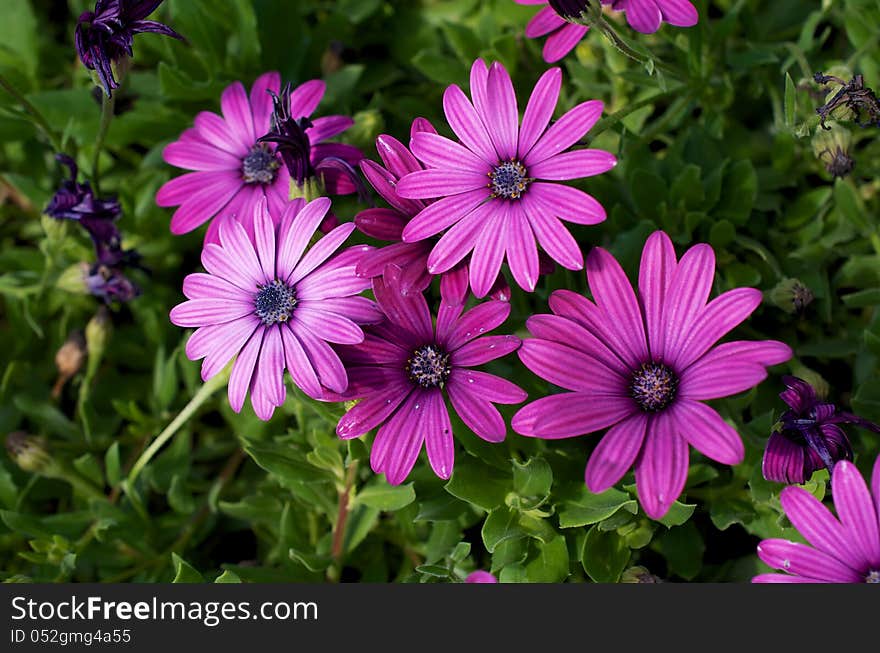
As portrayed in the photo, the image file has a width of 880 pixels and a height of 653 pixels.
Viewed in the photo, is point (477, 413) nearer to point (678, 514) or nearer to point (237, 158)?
point (678, 514)

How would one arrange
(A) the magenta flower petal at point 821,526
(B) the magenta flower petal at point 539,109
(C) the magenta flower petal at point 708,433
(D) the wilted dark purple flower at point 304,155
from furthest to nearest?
(D) the wilted dark purple flower at point 304,155
(B) the magenta flower petal at point 539,109
(A) the magenta flower petal at point 821,526
(C) the magenta flower petal at point 708,433

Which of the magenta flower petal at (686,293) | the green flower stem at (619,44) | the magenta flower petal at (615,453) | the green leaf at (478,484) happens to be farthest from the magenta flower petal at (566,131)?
the green leaf at (478,484)

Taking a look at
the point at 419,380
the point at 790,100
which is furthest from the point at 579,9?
the point at 419,380

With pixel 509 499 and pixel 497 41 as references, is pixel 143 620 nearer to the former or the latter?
pixel 509 499

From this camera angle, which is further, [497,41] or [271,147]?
[497,41]

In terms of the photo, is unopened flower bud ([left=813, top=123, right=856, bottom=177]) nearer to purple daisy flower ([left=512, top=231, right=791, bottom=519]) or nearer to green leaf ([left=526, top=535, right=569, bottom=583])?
purple daisy flower ([left=512, top=231, right=791, bottom=519])

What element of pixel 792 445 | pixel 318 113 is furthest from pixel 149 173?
pixel 792 445

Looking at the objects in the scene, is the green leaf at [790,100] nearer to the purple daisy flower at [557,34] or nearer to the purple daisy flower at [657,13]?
the purple daisy flower at [657,13]
